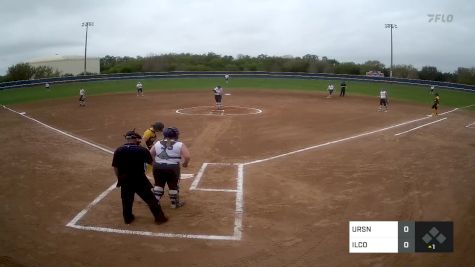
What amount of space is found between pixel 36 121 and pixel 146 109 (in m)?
7.27

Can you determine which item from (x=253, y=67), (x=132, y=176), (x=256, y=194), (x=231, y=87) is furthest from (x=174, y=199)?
(x=253, y=67)

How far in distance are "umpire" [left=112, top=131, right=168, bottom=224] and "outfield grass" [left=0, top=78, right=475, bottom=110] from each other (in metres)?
31.8

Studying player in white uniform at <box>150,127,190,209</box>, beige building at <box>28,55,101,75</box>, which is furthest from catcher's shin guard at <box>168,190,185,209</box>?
beige building at <box>28,55,101,75</box>

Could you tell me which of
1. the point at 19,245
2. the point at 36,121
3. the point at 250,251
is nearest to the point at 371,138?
the point at 250,251

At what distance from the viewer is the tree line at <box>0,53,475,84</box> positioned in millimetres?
69062

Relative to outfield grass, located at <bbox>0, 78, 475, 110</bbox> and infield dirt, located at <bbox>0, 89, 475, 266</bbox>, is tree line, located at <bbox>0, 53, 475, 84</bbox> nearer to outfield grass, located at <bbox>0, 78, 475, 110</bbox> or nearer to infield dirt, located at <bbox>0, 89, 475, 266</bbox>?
outfield grass, located at <bbox>0, 78, 475, 110</bbox>

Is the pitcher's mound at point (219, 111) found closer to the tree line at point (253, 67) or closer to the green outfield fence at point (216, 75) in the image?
the green outfield fence at point (216, 75)

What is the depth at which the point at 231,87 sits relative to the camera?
159ft

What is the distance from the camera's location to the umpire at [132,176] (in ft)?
26.9

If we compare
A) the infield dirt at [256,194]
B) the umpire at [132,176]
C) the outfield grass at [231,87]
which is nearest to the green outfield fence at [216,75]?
the outfield grass at [231,87]
